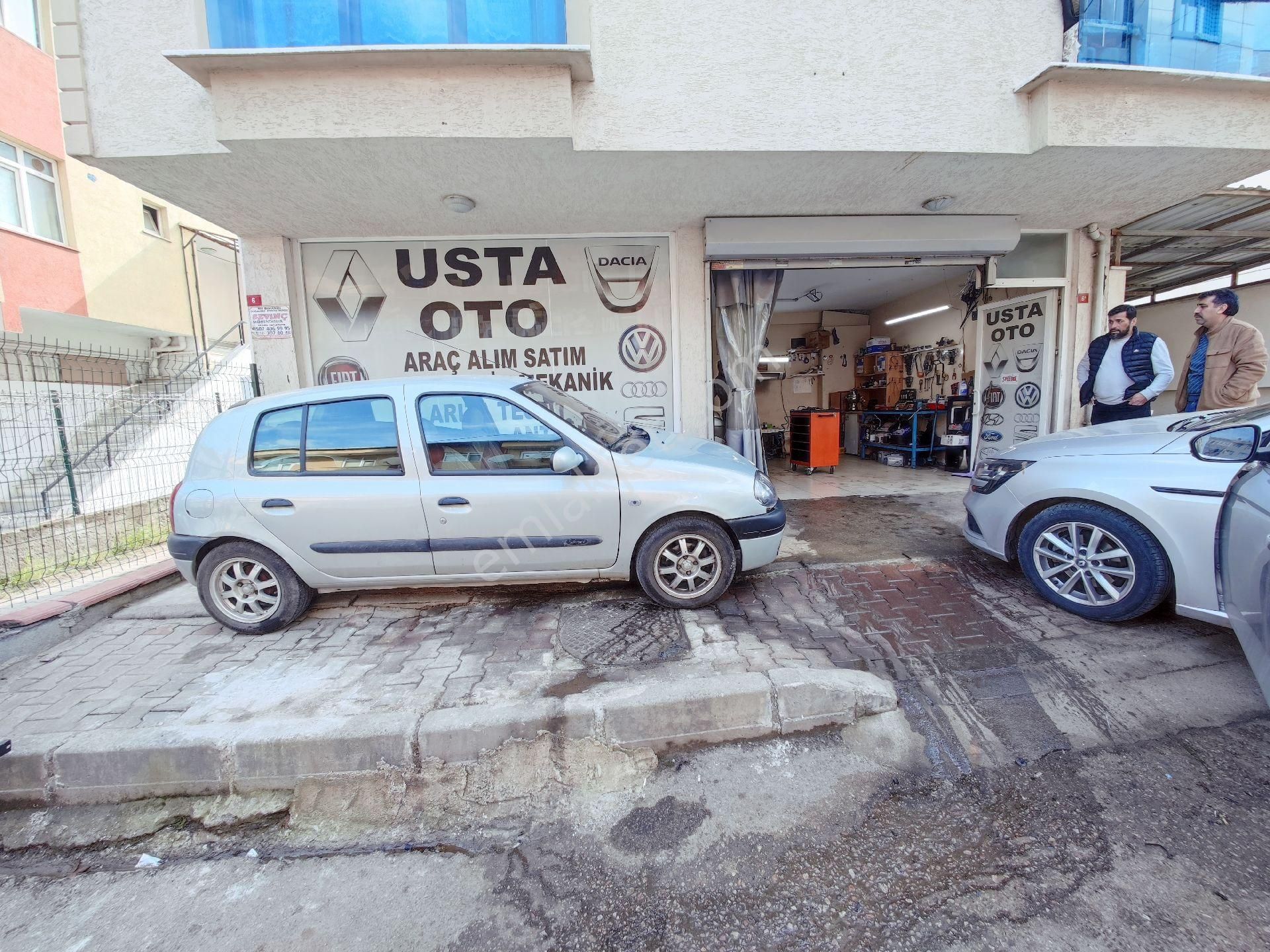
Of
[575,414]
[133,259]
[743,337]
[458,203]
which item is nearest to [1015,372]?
[743,337]

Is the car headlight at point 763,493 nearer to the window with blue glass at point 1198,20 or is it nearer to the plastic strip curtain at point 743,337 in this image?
the plastic strip curtain at point 743,337

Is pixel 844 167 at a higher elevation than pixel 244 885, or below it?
higher

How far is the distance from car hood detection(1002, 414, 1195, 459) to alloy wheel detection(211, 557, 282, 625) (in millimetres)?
5213

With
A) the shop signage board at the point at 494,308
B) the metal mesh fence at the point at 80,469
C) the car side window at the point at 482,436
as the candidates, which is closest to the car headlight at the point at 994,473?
the car side window at the point at 482,436

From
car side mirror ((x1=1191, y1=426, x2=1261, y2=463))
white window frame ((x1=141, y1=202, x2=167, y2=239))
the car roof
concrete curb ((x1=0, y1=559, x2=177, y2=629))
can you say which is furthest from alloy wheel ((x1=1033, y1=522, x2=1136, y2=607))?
white window frame ((x1=141, y1=202, x2=167, y2=239))

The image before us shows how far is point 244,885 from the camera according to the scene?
1.90m

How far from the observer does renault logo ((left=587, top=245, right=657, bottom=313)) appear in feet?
21.1

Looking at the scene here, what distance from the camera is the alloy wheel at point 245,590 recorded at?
3479mm

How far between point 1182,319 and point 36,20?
22.2 m

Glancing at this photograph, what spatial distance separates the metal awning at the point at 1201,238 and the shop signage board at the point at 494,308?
6301 millimetres

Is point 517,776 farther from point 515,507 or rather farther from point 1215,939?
point 1215,939

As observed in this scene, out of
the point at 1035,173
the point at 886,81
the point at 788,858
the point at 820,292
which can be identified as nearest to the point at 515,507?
the point at 788,858

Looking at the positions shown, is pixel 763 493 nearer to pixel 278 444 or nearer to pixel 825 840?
pixel 825 840

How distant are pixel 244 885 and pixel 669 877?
1524mm
